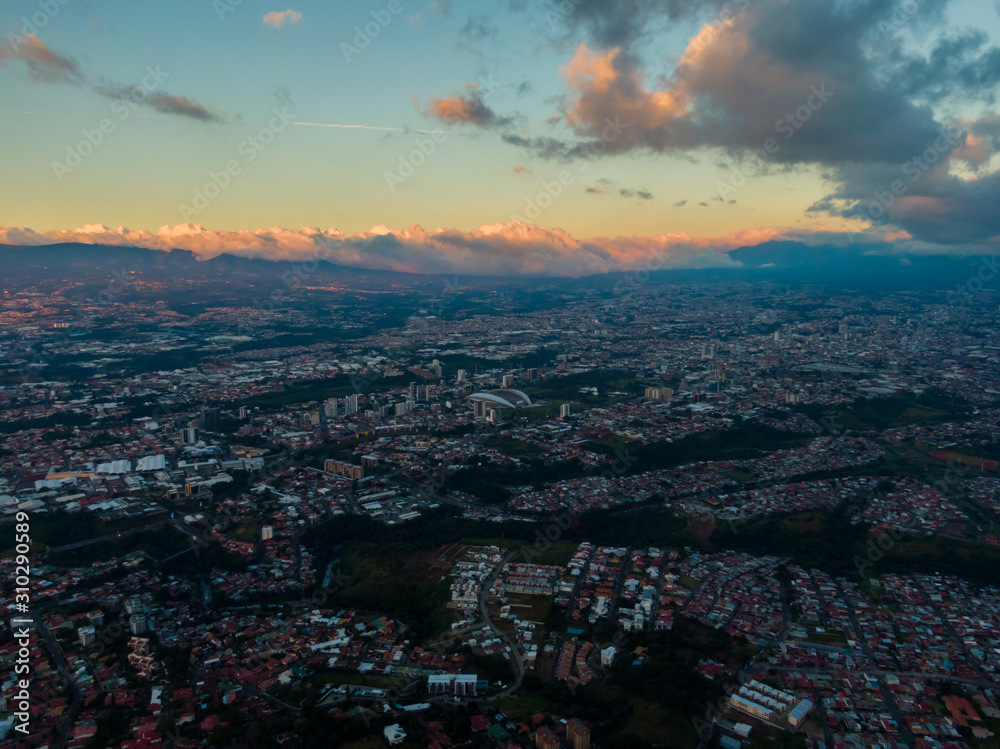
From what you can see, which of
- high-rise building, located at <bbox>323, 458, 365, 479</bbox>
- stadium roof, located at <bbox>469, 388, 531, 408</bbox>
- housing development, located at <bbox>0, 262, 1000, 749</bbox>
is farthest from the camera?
stadium roof, located at <bbox>469, 388, 531, 408</bbox>

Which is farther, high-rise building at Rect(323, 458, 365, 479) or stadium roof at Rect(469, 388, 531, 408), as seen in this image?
stadium roof at Rect(469, 388, 531, 408)

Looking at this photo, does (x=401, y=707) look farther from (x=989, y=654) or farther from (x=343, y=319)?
(x=343, y=319)

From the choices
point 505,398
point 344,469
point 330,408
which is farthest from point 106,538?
point 505,398

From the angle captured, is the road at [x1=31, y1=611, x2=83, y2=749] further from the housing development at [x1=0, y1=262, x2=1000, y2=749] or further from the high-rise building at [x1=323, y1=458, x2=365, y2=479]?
the high-rise building at [x1=323, y1=458, x2=365, y2=479]

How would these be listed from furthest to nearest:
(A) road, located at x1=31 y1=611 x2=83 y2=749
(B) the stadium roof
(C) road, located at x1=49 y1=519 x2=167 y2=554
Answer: (B) the stadium roof → (C) road, located at x1=49 y1=519 x2=167 y2=554 → (A) road, located at x1=31 y1=611 x2=83 y2=749

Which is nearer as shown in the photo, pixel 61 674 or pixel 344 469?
pixel 61 674

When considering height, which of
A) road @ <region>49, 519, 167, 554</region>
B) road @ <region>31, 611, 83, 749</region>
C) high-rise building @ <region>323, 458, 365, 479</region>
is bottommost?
road @ <region>49, 519, 167, 554</region>

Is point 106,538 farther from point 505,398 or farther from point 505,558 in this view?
point 505,398

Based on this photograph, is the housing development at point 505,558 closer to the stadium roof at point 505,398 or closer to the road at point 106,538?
the road at point 106,538

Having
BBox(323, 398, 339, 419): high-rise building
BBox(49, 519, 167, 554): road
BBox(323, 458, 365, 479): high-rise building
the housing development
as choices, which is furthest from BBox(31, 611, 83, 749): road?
BBox(323, 398, 339, 419): high-rise building

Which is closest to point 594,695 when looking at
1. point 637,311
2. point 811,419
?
point 811,419

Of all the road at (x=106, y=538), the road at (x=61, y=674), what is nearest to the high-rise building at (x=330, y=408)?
the road at (x=106, y=538)

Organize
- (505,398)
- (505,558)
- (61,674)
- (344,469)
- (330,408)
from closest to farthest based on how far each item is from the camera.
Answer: (61,674), (505,558), (344,469), (330,408), (505,398)
